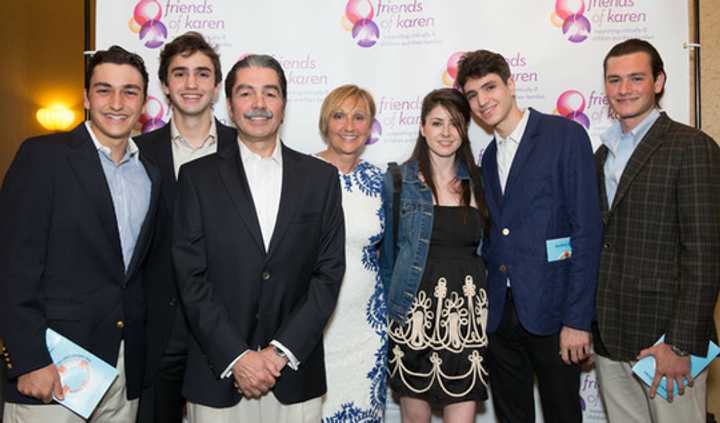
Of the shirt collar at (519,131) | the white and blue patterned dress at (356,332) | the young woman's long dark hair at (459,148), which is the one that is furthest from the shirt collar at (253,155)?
the shirt collar at (519,131)

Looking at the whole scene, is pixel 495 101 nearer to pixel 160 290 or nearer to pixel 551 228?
pixel 551 228

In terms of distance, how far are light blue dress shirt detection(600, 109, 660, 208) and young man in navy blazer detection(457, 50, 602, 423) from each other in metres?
0.15

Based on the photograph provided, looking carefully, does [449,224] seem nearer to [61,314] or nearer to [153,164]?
[153,164]

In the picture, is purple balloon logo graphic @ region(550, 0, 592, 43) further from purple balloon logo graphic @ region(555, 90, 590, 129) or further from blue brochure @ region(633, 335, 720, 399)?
blue brochure @ region(633, 335, 720, 399)

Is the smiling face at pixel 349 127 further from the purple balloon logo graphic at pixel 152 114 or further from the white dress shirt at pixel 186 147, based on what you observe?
the purple balloon logo graphic at pixel 152 114

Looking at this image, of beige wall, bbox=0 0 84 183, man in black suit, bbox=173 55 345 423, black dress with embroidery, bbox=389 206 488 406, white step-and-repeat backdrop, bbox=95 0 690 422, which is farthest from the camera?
beige wall, bbox=0 0 84 183

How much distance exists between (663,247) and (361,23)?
2223 millimetres

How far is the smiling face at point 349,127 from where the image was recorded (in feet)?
9.93

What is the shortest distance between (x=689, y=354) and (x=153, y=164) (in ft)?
8.17

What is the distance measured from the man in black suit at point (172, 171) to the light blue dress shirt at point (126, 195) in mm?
202

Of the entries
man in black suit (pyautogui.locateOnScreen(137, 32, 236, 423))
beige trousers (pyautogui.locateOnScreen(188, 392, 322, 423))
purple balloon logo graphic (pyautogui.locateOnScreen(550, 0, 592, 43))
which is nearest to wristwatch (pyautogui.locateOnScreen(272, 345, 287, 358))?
beige trousers (pyautogui.locateOnScreen(188, 392, 322, 423))

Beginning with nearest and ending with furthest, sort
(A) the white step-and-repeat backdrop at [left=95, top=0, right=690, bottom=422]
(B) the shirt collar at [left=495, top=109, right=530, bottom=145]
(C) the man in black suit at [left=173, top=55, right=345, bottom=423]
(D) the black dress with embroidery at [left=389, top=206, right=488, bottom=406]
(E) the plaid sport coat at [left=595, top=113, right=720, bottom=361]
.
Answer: (C) the man in black suit at [left=173, top=55, right=345, bottom=423]
(E) the plaid sport coat at [left=595, top=113, right=720, bottom=361]
(D) the black dress with embroidery at [left=389, top=206, right=488, bottom=406]
(B) the shirt collar at [left=495, top=109, right=530, bottom=145]
(A) the white step-and-repeat backdrop at [left=95, top=0, right=690, bottom=422]

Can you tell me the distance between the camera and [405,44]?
3791mm

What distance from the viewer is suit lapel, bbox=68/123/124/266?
91.0 inches
